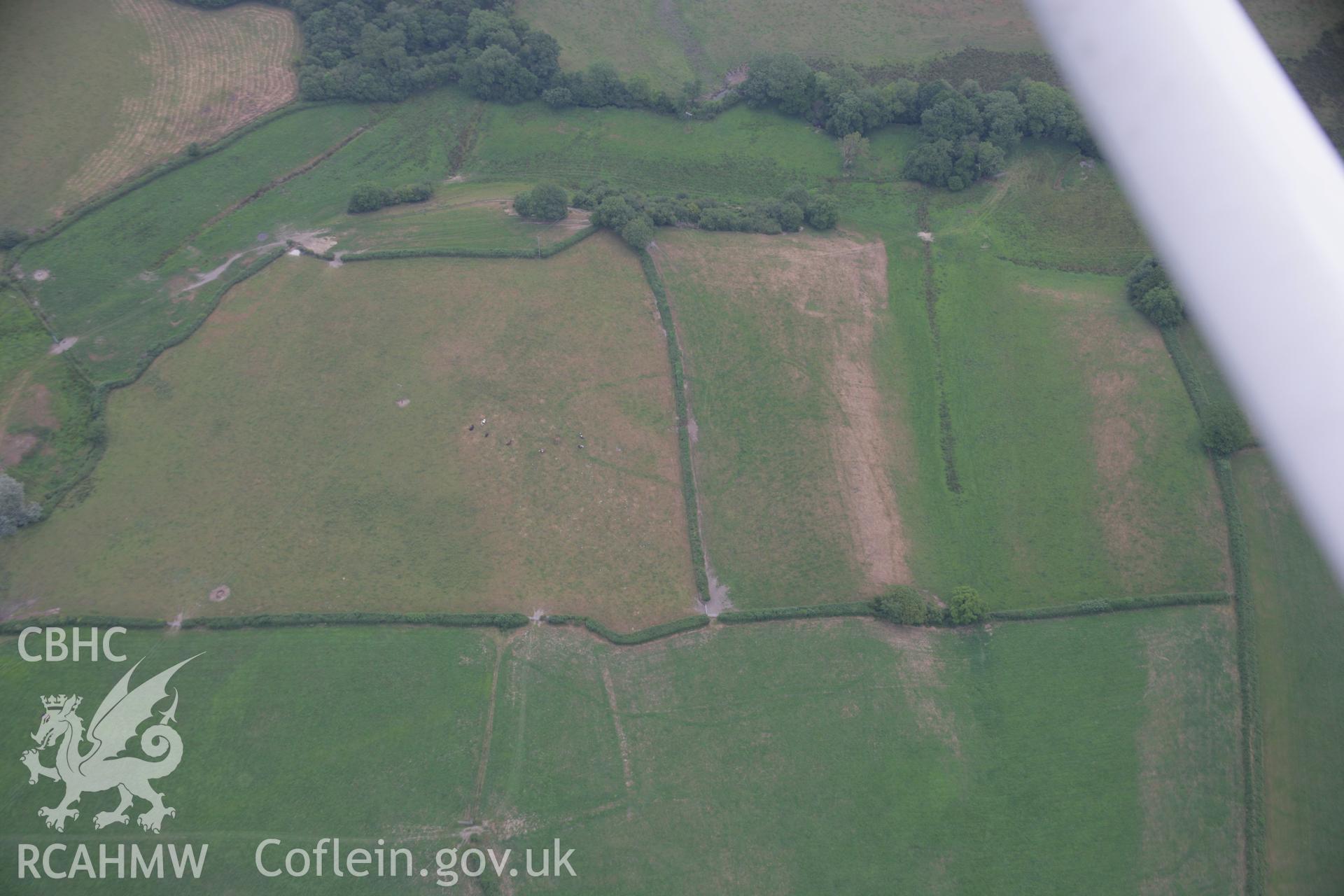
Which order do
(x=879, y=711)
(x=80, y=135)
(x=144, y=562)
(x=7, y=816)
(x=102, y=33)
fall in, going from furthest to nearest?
(x=102, y=33) → (x=80, y=135) → (x=144, y=562) → (x=879, y=711) → (x=7, y=816)

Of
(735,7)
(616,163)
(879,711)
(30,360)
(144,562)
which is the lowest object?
(879,711)

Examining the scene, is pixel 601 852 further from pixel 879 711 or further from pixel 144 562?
pixel 144 562

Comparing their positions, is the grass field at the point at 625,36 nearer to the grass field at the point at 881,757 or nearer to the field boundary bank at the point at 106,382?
the field boundary bank at the point at 106,382

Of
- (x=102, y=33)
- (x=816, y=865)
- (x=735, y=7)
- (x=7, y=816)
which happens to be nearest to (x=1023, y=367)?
(x=816, y=865)

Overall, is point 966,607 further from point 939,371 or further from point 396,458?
point 396,458

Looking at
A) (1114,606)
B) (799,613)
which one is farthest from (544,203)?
(1114,606)

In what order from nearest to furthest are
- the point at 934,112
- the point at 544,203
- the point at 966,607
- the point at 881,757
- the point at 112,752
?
the point at 112,752, the point at 881,757, the point at 966,607, the point at 544,203, the point at 934,112

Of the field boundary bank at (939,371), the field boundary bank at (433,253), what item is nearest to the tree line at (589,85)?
the field boundary bank at (939,371)
